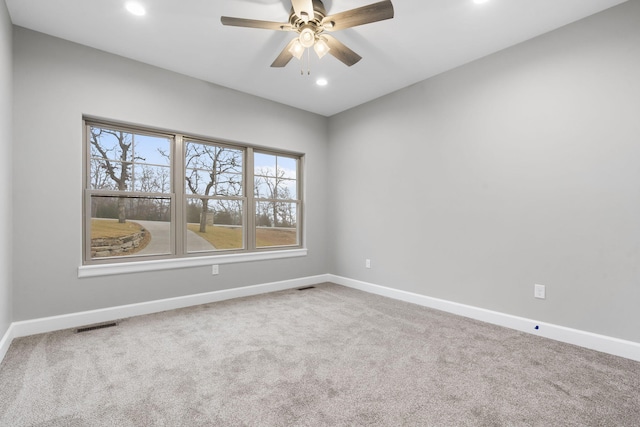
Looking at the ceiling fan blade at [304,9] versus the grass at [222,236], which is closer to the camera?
the ceiling fan blade at [304,9]

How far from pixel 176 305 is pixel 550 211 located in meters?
3.99

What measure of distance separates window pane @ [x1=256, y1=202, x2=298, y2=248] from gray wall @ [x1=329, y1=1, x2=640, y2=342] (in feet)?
4.40

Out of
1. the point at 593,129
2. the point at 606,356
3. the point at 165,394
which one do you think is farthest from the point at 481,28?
the point at 165,394

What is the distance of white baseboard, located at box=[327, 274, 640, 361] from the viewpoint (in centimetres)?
228

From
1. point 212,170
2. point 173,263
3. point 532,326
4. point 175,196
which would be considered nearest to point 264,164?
point 212,170

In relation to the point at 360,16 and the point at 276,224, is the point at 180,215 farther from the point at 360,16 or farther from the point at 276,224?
the point at 360,16

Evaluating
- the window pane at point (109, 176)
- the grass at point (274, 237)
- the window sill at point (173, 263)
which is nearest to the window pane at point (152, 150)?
the window pane at point (109, 176)

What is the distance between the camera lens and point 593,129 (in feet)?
8.02

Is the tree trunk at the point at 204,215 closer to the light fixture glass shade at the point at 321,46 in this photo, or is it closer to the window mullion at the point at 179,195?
the window mullion at the point at 179,195

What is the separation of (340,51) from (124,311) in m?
3.33

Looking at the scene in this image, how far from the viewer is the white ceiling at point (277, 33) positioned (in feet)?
7.73

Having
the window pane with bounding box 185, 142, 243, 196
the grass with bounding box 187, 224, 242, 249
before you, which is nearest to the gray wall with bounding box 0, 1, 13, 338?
the window pane with bounding box 185, 142, 243, 196

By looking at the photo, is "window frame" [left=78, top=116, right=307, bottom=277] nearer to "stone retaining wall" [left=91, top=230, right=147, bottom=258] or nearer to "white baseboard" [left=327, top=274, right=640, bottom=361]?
"stone retaining wall" [left=91, top=230, right=147, bottom=258]

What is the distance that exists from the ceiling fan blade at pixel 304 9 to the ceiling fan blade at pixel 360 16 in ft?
0.38
